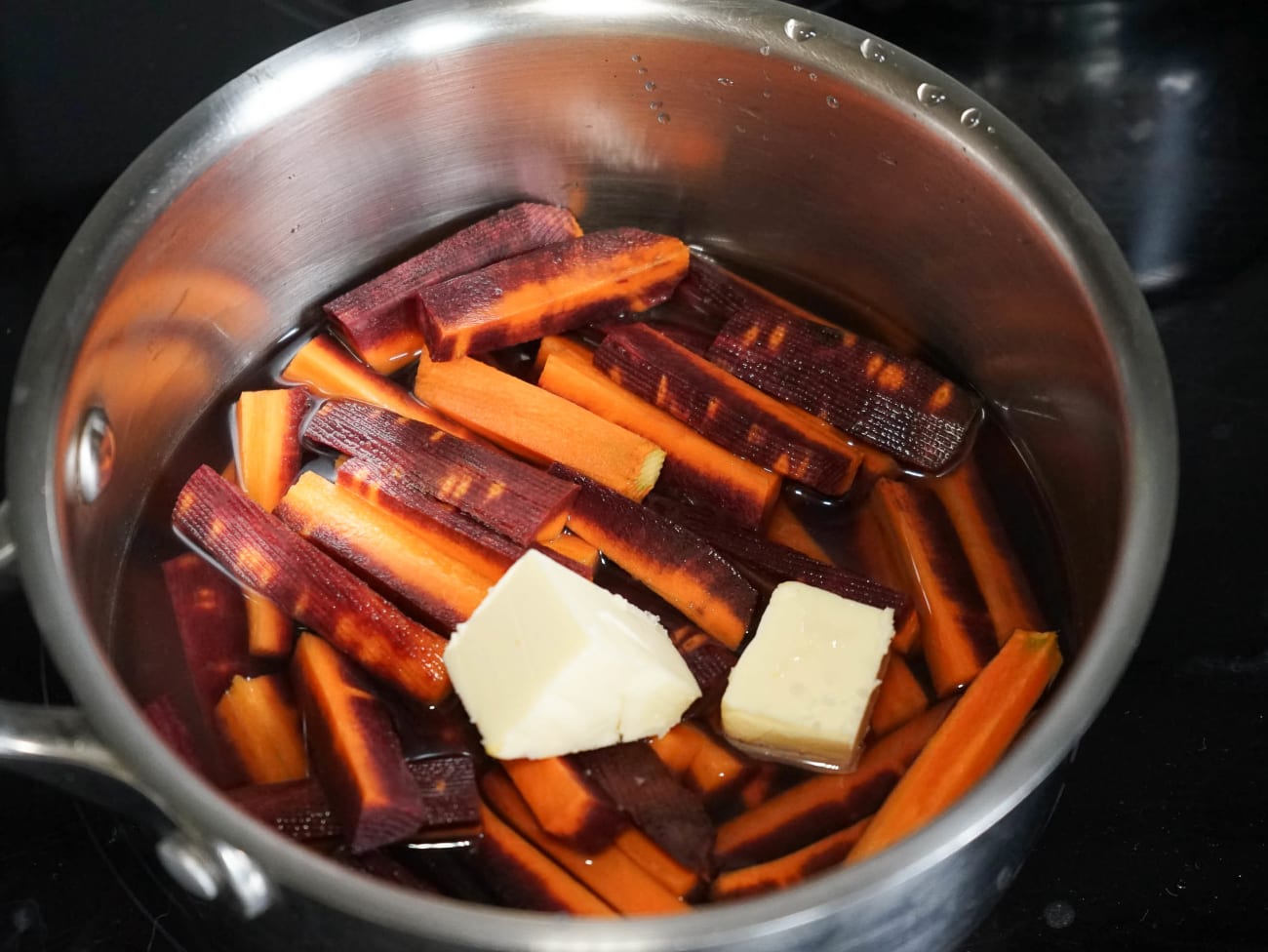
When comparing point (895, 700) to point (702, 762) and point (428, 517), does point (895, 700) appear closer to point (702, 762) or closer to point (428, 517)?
point (702, 762)

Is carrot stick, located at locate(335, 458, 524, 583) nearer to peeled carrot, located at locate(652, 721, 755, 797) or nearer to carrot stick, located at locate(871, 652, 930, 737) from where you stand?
peeled carrot, located at locate(652, 721, 755, 797)

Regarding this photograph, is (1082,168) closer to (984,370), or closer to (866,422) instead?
(984,370)

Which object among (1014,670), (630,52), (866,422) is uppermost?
(630,52)

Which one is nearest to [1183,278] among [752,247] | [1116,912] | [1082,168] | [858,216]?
[1082,168]

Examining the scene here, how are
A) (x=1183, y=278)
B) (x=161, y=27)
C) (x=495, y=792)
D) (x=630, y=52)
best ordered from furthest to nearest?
(x=161, y=27) → (x=1183, y=278) → (x=630, y=52) → (x=495, y=792)

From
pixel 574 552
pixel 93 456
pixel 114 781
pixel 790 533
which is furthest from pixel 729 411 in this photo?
pixel 114 781

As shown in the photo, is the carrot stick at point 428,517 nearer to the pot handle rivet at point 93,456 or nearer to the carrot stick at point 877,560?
the pot handle rivet at point 93,456
